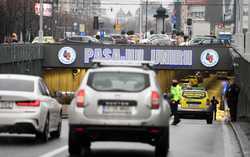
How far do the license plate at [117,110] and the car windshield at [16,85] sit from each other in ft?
11.9

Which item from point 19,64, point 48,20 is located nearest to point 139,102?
point 19,64

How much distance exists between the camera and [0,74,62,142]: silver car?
692 inches

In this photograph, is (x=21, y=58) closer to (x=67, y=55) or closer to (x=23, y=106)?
(x=67, y=55)

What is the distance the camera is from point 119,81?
1509 cm

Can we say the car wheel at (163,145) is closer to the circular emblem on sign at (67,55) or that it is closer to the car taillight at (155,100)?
the car taillight at (155,100)

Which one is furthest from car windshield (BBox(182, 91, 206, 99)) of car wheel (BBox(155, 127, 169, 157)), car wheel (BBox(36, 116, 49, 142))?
car wheel (BBox(155, 127, 169, 157))

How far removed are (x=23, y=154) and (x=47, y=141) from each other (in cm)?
313

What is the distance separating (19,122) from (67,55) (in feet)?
162

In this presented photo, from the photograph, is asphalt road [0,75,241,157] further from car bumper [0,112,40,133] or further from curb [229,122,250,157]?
car bumper [0,112,40,133]

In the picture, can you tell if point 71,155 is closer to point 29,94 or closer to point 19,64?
point 29,94

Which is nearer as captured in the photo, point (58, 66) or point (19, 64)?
point (19, 64)

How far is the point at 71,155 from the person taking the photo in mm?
15750

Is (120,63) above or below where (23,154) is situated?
above

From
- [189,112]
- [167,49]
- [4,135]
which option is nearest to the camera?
[4,135]
